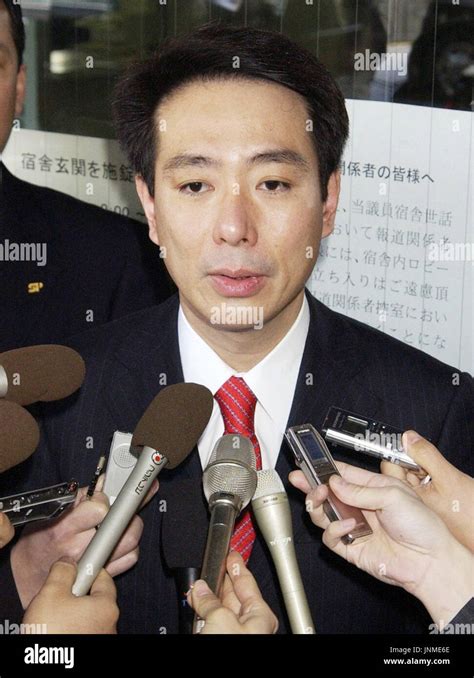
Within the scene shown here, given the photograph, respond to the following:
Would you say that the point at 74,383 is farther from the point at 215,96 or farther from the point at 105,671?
the point at 215,96

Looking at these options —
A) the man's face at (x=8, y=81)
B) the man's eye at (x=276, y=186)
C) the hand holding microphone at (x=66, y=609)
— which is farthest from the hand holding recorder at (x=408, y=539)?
the man's face at (x=8, y=81)

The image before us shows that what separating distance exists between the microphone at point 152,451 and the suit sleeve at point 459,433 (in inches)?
22.2

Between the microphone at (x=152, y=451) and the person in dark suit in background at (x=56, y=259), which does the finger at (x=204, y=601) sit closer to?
the microphone at (x=152, y=451)

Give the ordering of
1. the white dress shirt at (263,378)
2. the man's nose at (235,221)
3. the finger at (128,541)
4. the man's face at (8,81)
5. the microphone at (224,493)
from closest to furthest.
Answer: the microphone at (224,493) < the finger at (128,541) < the man's nose at (235,221) < the white dress shirt at (263,378) < the man's face at (8,81)

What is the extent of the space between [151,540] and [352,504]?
0.48 metres

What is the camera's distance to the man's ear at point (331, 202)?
71.9 inches

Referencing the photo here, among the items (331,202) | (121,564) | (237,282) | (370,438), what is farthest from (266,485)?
(331,202)

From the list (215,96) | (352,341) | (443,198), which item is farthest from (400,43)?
(352,341)

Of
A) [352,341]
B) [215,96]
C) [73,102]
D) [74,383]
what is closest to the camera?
[74,383]

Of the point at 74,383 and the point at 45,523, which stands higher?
the point at 74,383

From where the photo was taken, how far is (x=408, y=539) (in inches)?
58.0

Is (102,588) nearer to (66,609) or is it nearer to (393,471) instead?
(66,609)

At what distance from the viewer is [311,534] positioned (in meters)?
1.71

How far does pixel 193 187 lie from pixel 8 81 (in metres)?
0.56
